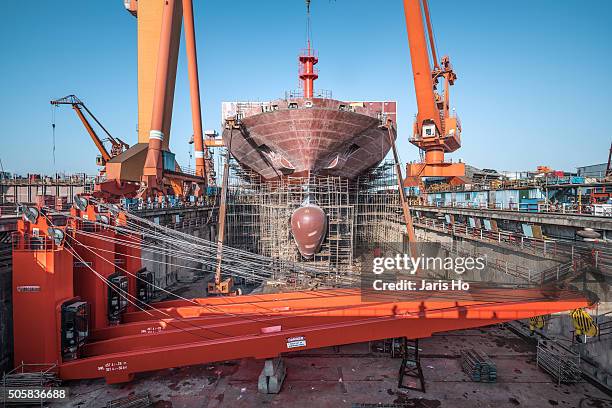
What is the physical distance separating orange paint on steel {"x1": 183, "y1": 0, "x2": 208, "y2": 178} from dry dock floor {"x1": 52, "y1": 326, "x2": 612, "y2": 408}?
20332 mm

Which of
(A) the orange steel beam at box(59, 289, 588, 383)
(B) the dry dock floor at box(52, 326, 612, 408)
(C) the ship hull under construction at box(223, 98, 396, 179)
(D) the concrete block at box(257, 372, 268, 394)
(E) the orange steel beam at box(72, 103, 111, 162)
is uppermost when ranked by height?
(E) the orange steel beam at box(72, 103, 111, 162)

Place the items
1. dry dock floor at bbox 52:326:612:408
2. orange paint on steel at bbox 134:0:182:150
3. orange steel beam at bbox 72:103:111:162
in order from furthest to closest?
orange steel beam at bbox 72:103:111:162
orange paint on steel at bbox 134:0:182:150
dry dock floor at bbox 52:326:612:408

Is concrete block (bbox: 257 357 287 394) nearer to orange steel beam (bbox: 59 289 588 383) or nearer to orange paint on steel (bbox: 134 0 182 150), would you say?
orange steel beam (bbox: 59 289 588 383)

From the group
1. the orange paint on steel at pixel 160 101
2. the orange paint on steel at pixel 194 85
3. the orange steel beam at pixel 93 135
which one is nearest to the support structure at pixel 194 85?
the orange paint on steel at pixel 194 85

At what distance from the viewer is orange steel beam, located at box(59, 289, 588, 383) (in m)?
6.25

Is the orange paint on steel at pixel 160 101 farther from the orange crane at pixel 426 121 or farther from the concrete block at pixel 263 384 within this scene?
the orange crane at pixel 426 121

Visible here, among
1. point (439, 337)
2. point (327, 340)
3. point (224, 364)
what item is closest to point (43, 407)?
point (224, 364)

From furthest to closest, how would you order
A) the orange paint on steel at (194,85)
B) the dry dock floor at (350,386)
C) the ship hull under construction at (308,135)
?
the orange paint on steel at (194,85)
the ship hull under construction at (308,135)
the dry dock floor at (350,386)

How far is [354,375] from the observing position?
23.6 feet

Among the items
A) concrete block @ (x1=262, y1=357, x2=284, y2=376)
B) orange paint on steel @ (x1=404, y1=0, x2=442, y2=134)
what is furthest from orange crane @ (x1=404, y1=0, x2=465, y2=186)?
concrete block @ (x1=262, y1=357, x2=284, y2=376)

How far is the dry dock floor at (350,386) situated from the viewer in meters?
6.20

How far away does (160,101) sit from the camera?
17.4m

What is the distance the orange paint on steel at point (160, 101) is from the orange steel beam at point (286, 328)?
1107cm

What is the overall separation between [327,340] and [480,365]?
357cm
